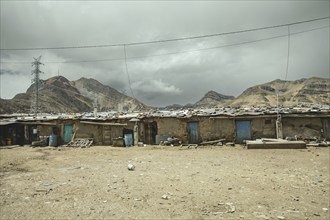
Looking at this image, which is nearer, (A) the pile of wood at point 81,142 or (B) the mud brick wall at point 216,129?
(B) the mud brick wall at point 216,129

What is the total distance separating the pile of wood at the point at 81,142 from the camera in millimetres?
23837

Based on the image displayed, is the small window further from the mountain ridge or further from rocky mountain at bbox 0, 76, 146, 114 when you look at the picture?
rocky mountain at bbox 0, 76, 146, 114

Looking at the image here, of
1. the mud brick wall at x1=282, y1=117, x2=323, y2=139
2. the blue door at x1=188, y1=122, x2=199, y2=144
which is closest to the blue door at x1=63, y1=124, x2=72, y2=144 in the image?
Answer: the blue door at x1=188, y1=122, x2=199, y2=144

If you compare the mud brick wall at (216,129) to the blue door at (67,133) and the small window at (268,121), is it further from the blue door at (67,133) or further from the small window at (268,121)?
the blue door at (67,133)

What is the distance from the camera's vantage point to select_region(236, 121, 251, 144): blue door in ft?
72.3

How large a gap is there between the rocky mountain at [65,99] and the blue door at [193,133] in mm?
11479

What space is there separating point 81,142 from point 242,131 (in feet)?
50.1

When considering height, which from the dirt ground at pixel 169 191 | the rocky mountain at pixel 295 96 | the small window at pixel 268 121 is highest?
the rocky mountain at pixel 295 96

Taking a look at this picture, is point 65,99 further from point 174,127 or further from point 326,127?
point 326,127

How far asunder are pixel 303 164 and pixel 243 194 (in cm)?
648

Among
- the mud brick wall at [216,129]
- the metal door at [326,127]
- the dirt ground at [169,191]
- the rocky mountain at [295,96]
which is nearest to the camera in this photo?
the dirt ground at [169,191]

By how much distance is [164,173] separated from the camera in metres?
11.0

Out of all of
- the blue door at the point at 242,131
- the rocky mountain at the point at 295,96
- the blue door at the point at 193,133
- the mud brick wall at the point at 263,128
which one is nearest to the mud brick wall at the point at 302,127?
the mud brick wall at the point at 263,128

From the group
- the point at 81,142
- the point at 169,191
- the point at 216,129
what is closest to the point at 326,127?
the point at 216,129
